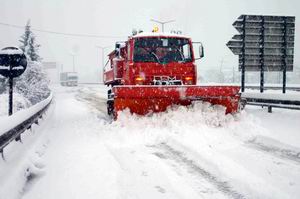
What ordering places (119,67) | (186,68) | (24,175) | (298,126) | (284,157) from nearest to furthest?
(24,175) → (284,157) → (298,126) → (186,68) → (119,67)

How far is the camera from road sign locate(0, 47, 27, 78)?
848 cm

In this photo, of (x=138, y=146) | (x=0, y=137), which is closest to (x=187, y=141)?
(x=138, y=146)

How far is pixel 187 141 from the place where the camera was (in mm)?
6680

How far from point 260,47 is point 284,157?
897cm

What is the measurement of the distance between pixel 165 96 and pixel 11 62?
158 inches

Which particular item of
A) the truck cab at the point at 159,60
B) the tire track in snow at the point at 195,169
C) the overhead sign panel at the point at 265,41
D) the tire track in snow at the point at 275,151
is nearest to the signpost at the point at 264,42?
the overhead sign panel at the point at 265,41

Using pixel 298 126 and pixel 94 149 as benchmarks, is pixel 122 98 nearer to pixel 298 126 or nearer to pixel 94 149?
pixel 94 149

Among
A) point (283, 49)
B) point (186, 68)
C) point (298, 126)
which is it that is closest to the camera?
point (298, 126)

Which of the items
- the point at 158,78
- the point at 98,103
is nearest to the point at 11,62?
the point at 158,78

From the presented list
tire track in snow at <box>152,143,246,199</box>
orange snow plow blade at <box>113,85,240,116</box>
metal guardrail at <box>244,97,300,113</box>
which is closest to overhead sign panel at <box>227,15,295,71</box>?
metal guardrail at <box>244,97,300,113</box>

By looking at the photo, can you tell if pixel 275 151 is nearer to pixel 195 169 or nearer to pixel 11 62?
pixel 195 169

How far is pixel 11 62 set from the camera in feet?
28.1

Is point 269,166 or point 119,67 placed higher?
point 119,67

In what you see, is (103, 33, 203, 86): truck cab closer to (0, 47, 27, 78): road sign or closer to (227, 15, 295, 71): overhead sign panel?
(0, 47, 27, 78): road sign
